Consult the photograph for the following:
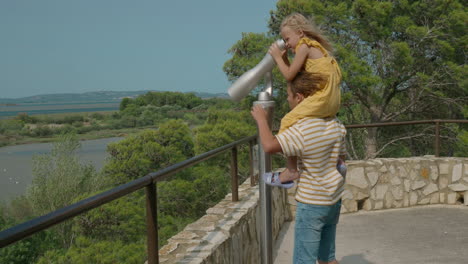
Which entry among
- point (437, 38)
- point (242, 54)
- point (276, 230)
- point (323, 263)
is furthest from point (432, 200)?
point (242, 54)

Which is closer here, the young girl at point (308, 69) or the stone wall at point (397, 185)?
the young girl at point (308, 69)

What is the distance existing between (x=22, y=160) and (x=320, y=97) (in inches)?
3179

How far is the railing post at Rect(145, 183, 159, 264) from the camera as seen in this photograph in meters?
1.87

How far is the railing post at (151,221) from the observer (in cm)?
187

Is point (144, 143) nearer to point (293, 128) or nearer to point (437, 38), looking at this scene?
point (437, 38)

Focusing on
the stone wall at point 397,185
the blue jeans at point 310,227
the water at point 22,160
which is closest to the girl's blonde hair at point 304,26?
the blue jeans at point 310,227

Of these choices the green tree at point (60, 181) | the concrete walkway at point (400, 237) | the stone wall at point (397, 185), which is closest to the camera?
the concrete walkway at point (400, 237)

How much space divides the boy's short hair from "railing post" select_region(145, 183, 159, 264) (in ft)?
2.35

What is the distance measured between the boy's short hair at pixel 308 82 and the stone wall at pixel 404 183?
3.86 m

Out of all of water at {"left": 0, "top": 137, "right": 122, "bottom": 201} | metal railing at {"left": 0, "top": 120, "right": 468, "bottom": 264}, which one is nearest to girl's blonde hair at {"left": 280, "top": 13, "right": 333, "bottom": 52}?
metal railing at {"left": 0, "top": 120, "right": 468, "bottom": 264}

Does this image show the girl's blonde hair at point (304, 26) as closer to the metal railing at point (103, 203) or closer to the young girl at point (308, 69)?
the young girl at point (308, 69)

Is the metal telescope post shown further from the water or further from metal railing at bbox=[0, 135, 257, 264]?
the water

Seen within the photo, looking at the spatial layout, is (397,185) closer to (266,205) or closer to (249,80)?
(266,205)

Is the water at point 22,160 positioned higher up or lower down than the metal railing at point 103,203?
lower down
